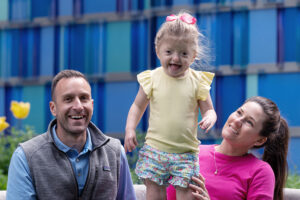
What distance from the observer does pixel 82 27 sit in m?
Result: 6.77

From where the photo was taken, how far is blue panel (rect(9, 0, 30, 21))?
7.03 m

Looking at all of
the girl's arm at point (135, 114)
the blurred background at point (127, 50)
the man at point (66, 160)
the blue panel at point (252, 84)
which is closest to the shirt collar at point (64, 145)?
the man at point (66, 160)

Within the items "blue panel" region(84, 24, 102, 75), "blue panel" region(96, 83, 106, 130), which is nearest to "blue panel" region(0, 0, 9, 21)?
"blue panel" region(84, 24, 102, 75)

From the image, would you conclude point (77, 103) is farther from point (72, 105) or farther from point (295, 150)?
point (295, 150)

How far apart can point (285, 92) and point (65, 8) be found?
10.8 ft

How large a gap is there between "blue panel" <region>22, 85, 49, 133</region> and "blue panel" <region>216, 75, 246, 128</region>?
2473mm

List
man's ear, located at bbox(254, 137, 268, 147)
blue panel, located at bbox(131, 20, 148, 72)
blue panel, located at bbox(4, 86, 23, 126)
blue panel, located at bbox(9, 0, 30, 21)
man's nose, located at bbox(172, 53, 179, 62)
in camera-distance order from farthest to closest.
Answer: blue panel, located at bbox(9, 0, 30, 21), blue panel, located at bbox(4, 86, 23, 126), blue panel, located at bbox(131, 20, 148, 72), man's ear, located at bbox(254, 137, 268, 147), man's nose, located at bbox(172, 53, 179, 62)

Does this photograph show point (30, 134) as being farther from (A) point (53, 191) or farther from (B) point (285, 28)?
(B) point (285, 28)

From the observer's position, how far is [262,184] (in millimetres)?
2980

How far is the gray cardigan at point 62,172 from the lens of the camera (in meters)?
2.68

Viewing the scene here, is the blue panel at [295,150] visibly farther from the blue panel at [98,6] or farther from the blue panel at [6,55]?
the blue panel at [6,55]

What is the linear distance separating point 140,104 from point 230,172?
773mm

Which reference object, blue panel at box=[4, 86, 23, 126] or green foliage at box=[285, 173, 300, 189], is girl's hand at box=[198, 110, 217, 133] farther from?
blue panel at box=[4, 86, 23, 126]

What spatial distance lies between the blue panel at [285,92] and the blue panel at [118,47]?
1.86 m
